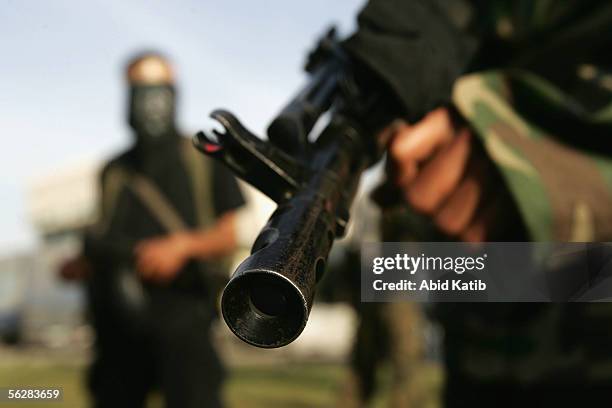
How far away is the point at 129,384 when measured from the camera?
3223 millimetres

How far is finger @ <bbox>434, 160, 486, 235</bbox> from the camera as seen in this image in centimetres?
119

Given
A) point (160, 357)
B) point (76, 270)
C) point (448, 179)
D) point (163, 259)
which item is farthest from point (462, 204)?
point (76, 270)

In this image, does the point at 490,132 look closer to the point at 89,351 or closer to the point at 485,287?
the point at 485,287

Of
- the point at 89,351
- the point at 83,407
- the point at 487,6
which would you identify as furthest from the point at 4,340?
the point at 487,6

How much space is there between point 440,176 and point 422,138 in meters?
0.07

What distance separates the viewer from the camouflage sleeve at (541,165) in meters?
1.12

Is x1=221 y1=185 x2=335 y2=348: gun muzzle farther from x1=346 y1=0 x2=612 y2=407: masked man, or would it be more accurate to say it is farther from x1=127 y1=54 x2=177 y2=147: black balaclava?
x1=127 y1=54 x2=177 y2=147: black balaclava

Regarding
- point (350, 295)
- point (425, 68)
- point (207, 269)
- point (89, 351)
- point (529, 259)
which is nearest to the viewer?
point (425, 68)

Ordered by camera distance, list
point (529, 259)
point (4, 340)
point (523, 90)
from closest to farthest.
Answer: point (529, 259)
point (523, 90)
point (4, 340)

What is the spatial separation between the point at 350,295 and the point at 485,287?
471cm

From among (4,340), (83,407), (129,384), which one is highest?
(4,340)

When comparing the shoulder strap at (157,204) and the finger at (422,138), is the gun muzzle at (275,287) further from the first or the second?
the shoulder strap at (157,204)

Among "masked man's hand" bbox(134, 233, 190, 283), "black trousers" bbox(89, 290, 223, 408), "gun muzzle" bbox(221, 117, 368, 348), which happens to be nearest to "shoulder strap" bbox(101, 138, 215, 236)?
"masked man's hand" bbox(134, 233, 190, 283)

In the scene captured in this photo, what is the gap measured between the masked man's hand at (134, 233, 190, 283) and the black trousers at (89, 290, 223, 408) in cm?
10
